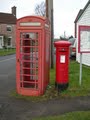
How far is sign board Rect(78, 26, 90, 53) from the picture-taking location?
36.5 ft

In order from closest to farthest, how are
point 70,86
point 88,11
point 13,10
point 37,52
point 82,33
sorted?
point 37,52, point 70,86, point 82,33, point 88,11, point 13,10

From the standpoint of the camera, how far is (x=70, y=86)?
1059 centimetres

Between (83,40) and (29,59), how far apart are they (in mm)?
2251

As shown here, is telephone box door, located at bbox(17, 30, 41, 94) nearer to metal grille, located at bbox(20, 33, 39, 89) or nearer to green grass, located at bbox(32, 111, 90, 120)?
metal grille, located at bbox(20, 33, 39, 89)

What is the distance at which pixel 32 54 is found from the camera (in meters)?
9.69

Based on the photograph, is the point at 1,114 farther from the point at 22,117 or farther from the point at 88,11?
the point at 88,11

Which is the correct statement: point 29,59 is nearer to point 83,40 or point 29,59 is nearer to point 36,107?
point 36,107

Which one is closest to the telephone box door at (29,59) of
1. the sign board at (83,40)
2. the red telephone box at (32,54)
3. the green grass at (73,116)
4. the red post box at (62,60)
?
the red telephone box at (32,54)

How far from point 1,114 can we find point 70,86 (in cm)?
344

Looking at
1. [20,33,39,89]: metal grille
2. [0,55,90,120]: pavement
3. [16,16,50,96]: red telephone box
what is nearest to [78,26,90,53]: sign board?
[16,16,50,96]: red telephone box

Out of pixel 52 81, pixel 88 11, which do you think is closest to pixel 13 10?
pixel 88 11

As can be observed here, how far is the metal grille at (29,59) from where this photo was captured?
9.65 metres

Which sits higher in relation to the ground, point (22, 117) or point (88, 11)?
point (88, 11)

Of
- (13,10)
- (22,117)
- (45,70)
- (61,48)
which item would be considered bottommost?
(22,117)
